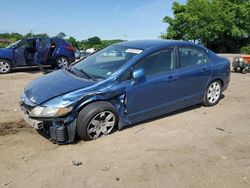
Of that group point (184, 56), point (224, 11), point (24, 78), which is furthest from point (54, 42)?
point (224, 11)

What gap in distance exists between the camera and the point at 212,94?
6.86m

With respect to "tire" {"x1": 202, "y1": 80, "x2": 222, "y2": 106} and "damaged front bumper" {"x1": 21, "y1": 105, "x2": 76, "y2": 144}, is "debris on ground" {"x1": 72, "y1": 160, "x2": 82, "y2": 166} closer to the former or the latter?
"damaged front bumper" {"x1": 21, "y1": 105, "x2": 76, "y2": 144}

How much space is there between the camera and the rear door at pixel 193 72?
598cm

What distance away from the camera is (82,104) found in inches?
184

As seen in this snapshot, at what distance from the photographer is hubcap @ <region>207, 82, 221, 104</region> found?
22.2 ft

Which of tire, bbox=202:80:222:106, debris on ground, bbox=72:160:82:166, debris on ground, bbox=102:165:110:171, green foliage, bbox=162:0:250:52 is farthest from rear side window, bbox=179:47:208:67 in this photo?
green foliage, bbox=162:0:250:52

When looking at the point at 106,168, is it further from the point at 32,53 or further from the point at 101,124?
the point at 32,53

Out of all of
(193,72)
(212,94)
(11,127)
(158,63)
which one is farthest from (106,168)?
(212,94)

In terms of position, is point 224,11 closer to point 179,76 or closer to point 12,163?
point 179,76

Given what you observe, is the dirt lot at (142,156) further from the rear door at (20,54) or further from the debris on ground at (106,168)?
the rear door at (20,54)

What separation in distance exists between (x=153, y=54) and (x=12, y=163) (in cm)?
298

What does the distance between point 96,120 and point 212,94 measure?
3.17 meters

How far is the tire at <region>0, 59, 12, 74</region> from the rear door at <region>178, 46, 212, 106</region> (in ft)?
27.2

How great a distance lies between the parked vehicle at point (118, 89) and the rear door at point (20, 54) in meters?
6.91
